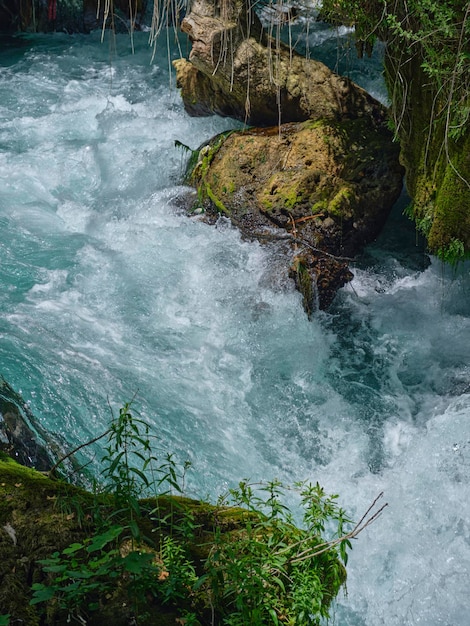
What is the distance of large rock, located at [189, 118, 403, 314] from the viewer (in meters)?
5.40

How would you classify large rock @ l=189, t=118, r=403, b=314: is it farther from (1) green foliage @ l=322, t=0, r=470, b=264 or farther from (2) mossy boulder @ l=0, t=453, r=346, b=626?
(2) mossy boulder @ l=0, t=453, r=346, b=626

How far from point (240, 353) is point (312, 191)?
1525 mm

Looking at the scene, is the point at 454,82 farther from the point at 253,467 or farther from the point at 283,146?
the point at 253,467

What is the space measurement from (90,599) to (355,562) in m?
1.79

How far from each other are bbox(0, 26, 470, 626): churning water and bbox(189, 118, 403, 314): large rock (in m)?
0.18

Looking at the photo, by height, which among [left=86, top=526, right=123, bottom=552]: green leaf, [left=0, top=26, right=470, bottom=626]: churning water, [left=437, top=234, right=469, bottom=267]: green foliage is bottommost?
[left=0, top=26, right=470, bottom=626]: churning water

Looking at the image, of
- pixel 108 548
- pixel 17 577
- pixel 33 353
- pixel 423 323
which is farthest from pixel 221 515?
pixel 423 323

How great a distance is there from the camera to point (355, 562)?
141 inches

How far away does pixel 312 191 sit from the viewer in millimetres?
Answer: 5633

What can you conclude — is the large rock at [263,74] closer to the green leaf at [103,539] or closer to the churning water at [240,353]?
the churning water at [240,353]

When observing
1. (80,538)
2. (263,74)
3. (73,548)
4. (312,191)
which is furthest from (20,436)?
(263,74)

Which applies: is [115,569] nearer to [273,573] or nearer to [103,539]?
[103,539]

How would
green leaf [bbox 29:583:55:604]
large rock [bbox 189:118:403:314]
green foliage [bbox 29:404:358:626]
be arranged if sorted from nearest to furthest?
green leaf [bbox 29:583:55:604] → green foliage [bbox 29:404:358:626] → large rock [bbox 189:118:403:314]

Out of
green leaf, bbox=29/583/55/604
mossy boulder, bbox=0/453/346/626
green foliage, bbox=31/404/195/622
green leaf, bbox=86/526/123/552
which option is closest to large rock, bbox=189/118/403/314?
mossy boulder, bbox=0/453/346/626
